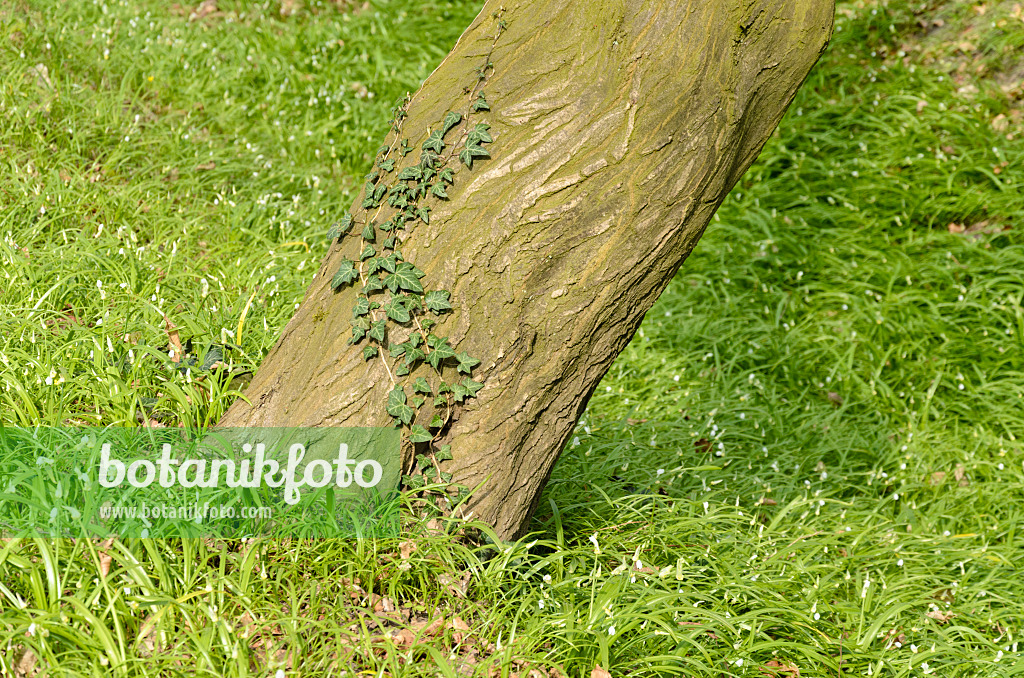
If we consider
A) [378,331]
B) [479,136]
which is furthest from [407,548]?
[479,136]

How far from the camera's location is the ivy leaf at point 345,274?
2.40 m

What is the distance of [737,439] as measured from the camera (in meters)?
4.27

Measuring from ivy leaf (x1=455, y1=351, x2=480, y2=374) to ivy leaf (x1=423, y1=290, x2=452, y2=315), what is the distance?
14 centimetres

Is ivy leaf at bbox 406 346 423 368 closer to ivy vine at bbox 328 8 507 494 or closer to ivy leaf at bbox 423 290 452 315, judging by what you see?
ivy vine at bbox 328 8 507 494

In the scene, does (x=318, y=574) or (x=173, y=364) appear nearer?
(x=318, y=574)

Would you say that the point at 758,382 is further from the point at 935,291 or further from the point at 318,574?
the point at 318,574

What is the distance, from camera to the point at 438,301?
2.31 metres

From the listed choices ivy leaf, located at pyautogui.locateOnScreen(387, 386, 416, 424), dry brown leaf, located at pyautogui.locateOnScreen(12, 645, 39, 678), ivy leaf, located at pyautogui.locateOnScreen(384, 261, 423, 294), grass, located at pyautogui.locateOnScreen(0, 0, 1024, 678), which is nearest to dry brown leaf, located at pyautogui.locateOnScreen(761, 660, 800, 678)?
grass, located at pyautogui.locateOnScreen(0, 0, 1024, 678)

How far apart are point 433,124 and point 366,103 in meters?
4.18

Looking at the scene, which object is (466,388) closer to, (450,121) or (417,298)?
(417,298)


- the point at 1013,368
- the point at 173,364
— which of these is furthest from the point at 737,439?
A: the point at 173,364

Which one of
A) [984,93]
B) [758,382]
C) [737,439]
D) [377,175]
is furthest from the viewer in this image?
[984,93]

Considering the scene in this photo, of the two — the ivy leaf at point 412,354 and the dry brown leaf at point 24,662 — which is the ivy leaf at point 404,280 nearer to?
the ivy leaf at point 412,354

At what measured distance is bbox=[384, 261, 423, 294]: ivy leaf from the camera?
2.32 metres
